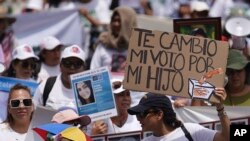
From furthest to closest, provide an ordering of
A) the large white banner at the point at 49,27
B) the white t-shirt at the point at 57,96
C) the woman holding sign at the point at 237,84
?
the large white banner at the point at 49,27
the white t-shirt at the point at 57,96
the woman holding sign at the point at 237,84

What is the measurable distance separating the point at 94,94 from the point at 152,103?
1682 mm

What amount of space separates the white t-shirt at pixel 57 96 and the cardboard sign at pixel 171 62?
1960mm

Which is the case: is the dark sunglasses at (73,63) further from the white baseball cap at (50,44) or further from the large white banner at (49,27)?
the large white banner at (49,27)

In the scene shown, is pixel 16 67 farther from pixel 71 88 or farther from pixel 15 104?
pixel 15 104

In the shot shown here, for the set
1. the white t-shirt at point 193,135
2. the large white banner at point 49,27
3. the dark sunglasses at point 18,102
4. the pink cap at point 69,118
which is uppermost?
the large white banner at point 49,27

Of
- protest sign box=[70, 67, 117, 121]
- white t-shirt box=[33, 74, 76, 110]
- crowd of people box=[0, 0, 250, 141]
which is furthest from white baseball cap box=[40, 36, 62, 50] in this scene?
protest sign box=[70, 67, 117, 121]

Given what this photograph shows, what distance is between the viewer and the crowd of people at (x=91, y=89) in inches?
317

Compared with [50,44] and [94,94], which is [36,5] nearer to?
[50,44]

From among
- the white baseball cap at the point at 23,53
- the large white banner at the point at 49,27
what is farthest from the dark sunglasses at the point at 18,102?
the large white banner at the point at 49,27

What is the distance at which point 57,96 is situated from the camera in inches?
406

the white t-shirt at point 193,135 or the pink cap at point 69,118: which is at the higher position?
the pink cap at point 69,118

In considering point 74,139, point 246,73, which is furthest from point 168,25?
point 74,139

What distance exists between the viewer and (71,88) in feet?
33.9

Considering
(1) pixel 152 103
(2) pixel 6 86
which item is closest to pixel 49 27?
(2) pixel 6 86
